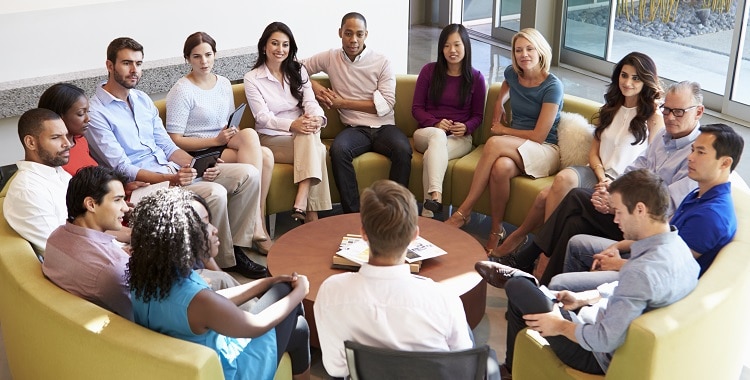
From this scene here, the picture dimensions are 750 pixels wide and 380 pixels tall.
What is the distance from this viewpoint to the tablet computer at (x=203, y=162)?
477cm

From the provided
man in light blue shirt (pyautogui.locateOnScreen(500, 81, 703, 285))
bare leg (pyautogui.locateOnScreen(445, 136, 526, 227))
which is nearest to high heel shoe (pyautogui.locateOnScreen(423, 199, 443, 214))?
bare leg (pyautogui.locateOnScreen(445, 136, 526, 227))

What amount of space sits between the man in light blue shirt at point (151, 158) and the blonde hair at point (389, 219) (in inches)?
83.8

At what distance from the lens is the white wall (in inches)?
225

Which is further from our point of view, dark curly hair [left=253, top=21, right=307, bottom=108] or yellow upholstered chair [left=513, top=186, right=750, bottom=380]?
dark curly hair [left=253, top=21, right=307, bottom=108]

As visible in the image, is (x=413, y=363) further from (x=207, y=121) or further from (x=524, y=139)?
(x=207, y=121)

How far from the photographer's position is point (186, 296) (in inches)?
111

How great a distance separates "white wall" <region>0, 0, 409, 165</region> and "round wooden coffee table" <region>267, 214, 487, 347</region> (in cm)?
245

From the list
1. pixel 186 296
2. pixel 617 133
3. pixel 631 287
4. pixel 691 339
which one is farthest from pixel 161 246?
pixel 617 133

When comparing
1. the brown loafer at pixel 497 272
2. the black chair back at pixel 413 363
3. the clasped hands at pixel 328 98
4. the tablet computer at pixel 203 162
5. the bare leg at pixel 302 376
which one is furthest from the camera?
the clasped hands at pixel 328 98

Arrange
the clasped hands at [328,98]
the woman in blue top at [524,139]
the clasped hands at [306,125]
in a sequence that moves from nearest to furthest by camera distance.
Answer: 1. the woman in blue top at [524,139]
2. the clasped hands at [306,125]
3. the clasped hands at [328,98]

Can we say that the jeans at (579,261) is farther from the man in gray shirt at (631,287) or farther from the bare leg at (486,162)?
the bare leg at (486,162)

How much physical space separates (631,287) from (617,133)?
1.90m

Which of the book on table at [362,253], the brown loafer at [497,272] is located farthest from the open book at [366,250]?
the brown loafer at [497,272]

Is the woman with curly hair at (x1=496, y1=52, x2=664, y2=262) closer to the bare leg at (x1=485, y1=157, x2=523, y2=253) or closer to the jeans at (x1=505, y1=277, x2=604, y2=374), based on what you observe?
the bare leg at (x1=485, y1=157, x2=523, y2=253)
